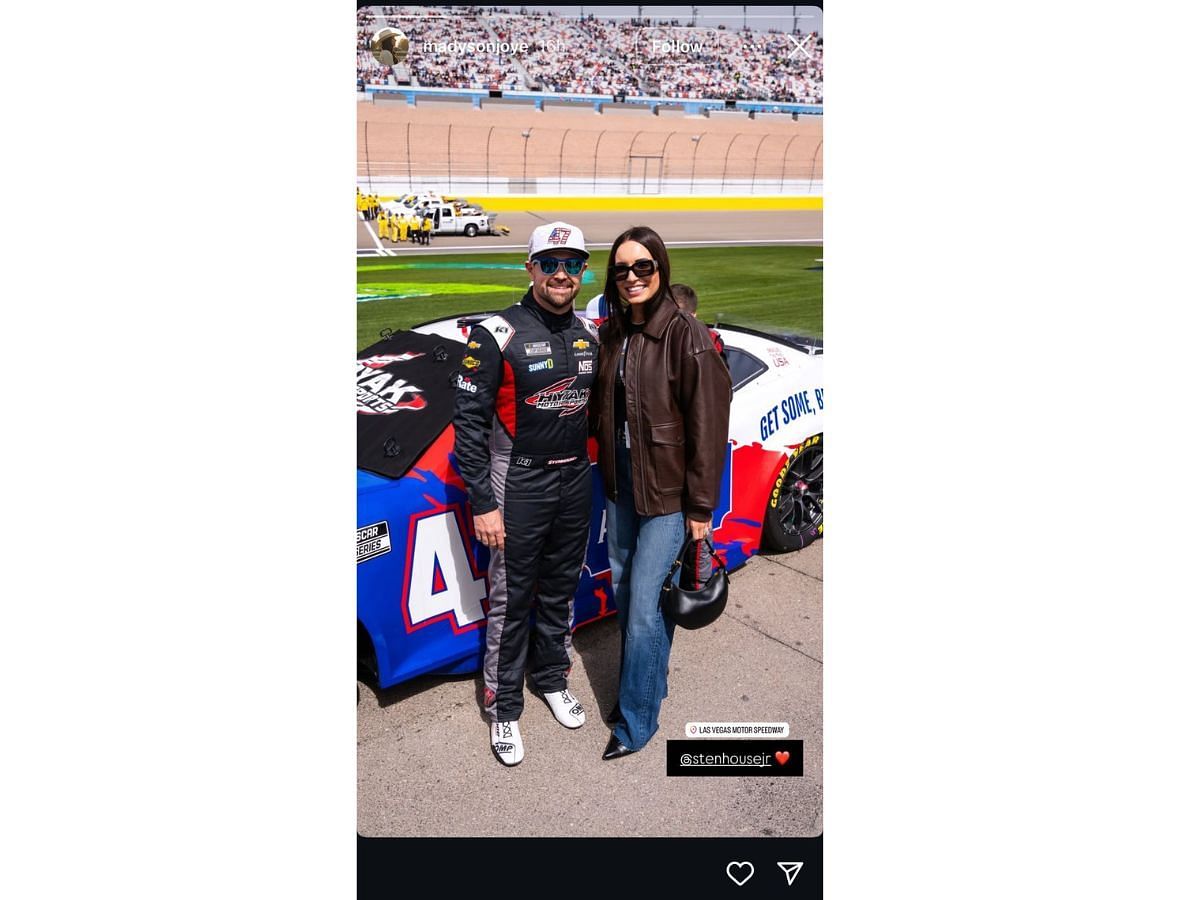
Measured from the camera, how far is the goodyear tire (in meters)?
3.93

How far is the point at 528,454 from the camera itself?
2.68 metres

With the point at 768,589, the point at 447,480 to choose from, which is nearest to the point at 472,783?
the point at 447,480

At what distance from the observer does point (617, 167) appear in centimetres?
364

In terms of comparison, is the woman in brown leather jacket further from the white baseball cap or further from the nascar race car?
the nascar race car

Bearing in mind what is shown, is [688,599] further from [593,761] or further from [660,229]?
[660,229]

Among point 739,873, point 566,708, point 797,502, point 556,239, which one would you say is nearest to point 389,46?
point 556,239

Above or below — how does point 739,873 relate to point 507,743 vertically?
below

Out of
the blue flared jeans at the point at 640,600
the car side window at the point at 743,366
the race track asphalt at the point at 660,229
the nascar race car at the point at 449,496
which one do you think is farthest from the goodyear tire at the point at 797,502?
the blue flared jeans at the point at 640,600

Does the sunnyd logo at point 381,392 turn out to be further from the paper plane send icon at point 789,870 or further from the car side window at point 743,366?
the paper plane send icon at point 789,870

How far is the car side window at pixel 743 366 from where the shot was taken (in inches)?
150

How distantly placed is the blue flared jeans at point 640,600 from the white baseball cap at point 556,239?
2.25 ft

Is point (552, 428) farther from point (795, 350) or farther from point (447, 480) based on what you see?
point (795, 350)

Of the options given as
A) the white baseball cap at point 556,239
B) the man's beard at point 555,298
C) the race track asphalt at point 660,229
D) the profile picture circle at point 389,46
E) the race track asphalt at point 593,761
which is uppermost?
the profile picture circle at point 389,46

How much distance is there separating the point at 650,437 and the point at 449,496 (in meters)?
0.73
